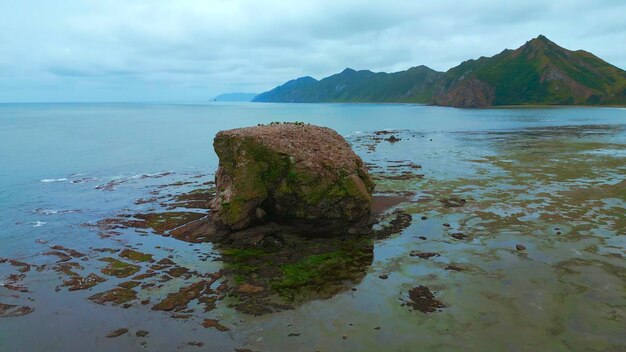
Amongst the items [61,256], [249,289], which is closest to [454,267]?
[249,289]

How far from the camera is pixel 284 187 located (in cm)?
2581

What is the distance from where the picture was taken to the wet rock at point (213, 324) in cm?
1540

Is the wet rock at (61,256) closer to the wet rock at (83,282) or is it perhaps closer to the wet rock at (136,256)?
the wet rock at (136,256)

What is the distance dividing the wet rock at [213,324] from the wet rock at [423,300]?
24.0ft

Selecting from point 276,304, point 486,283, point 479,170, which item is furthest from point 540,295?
point 479,170

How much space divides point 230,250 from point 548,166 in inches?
1528

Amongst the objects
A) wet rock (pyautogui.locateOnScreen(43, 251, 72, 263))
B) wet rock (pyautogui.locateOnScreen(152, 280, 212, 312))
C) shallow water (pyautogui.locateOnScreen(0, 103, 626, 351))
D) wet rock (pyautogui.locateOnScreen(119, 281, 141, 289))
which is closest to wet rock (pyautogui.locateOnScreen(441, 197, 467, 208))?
shallow water (pyautogui.locateOnScreen(0, 103, 626, 351))

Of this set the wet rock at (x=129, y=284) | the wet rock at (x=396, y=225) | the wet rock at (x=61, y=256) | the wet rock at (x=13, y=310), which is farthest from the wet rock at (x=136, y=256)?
the wet rock at (x=396, y=225)

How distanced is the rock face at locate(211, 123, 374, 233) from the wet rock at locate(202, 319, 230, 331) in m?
9.49

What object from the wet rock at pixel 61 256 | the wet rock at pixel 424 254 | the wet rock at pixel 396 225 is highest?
the wet rock at pixel 396 225

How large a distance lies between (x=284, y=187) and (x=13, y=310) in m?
14.3

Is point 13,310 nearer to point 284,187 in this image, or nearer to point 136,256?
point 136,256

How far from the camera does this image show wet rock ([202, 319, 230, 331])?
1540 cm

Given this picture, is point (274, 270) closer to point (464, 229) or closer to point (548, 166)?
point (464, 229)
